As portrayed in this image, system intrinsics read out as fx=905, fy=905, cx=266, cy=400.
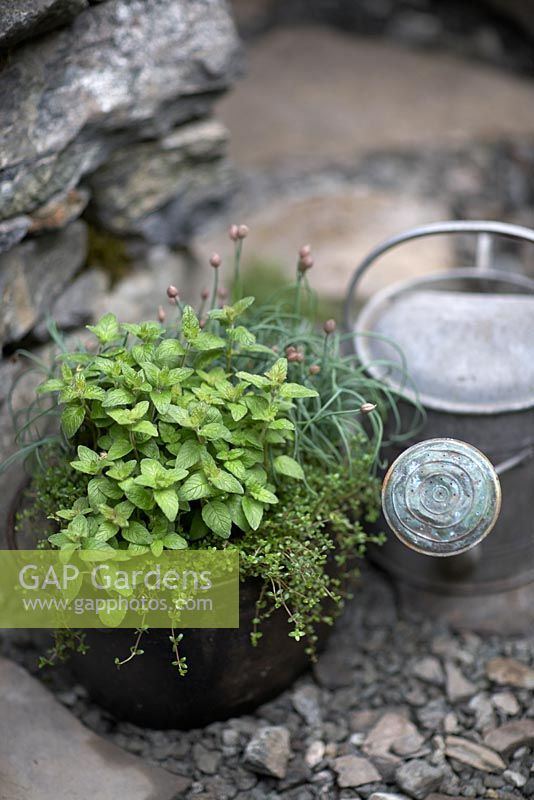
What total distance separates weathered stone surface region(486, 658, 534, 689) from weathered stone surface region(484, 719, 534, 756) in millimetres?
132

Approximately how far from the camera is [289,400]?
1.92 metres

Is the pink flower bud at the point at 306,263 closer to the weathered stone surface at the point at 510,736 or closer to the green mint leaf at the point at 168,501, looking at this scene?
the green mint leaf at the point at 168,501

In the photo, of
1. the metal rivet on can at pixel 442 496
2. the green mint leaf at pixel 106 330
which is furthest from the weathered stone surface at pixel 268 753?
the green mint leaf at pixel 106 330

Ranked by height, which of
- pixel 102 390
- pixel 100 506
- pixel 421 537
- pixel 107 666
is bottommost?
pixel 107 666

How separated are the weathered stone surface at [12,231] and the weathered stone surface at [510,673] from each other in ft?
5.25

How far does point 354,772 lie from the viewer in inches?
79.2

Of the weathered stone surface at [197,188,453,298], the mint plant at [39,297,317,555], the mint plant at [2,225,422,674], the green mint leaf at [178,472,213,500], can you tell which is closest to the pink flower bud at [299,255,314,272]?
the mint plant at [2,225,422,674]

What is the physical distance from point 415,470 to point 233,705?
735mm

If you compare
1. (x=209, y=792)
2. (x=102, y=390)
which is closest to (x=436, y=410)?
(x=102, y=390)

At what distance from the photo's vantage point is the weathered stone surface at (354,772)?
1.99 meters

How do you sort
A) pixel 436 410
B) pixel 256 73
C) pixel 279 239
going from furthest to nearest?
pixel 256 73 < pixel 279 239 < pixel 436 410

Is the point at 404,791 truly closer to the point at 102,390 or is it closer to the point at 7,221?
the point at 102,390
